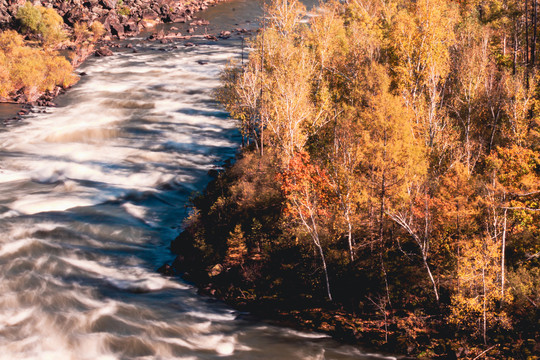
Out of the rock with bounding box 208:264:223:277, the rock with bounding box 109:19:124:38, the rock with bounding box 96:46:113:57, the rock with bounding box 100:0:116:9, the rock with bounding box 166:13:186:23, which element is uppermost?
the rock with bounding box 100:0:116:9

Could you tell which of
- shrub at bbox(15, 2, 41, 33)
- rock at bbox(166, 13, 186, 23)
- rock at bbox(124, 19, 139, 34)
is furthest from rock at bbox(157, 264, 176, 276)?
Answer: rock at bbox(166, 13, 186, 23)

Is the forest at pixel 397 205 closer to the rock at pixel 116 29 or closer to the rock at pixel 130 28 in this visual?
the rock at pixel 116 29

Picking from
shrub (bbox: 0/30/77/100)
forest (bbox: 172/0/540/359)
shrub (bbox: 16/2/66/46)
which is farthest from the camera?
shrub (bbox: 16/2/66/46)

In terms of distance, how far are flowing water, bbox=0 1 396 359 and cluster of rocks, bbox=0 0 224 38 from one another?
38.6 metres

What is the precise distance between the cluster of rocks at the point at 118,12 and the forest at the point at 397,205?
78760 millimetres

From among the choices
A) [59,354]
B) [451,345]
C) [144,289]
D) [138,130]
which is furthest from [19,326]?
[138,130]

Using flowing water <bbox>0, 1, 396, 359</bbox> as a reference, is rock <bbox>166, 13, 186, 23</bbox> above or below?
above

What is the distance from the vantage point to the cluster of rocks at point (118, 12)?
107188 mm

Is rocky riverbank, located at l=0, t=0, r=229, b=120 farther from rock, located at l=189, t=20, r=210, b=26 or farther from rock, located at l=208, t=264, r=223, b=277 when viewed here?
rock, located at l=208, t=264, r=223, b=277

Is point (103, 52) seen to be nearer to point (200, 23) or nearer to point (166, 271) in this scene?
point (200, 23)

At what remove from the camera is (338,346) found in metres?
28.8

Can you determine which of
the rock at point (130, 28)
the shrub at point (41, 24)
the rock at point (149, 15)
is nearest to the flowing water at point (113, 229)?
the shrub at point (41, 24)

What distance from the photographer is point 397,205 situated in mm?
30094

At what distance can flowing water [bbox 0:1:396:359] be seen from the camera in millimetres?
28578
